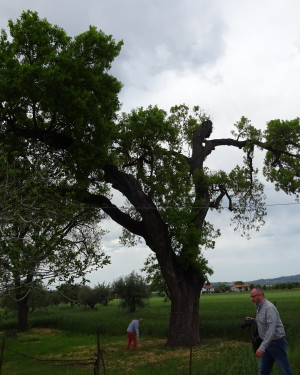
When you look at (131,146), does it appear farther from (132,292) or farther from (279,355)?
(132,292)

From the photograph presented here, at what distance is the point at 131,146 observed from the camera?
68.8ft

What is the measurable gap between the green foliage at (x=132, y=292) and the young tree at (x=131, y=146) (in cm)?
2668

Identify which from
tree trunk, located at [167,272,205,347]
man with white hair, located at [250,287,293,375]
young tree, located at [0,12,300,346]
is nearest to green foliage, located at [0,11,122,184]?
young tree, located at [0,12,300,346]

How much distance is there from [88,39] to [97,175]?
22.6 ft

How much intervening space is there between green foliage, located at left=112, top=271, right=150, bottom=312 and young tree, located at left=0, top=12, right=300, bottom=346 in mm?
26685

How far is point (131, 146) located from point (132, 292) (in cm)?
3380

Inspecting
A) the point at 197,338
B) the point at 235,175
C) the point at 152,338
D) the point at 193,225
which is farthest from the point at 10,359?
the point at 235,175

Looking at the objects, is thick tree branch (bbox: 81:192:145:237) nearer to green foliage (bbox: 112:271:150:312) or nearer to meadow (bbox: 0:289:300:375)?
meadow (bbox: 0:289:300:375)

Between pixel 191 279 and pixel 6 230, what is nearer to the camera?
pixel 6 230

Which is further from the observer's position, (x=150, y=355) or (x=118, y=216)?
(x=118, y=216)

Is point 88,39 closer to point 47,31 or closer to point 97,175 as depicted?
point 47,31

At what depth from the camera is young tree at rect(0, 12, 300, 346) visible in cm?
1515

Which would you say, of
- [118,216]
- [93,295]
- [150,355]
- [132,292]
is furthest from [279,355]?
[93,295]

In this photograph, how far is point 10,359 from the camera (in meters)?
19.7
